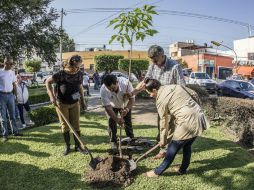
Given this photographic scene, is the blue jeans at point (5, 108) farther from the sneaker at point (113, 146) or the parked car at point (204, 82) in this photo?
the parked car at point (204, 82)

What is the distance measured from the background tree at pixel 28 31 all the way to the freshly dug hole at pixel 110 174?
39.4ft

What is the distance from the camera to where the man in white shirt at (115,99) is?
18.0 ft

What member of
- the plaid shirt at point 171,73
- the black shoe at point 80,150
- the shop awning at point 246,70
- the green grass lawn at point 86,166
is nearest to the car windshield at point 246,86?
the green grass lawn at point 86,166

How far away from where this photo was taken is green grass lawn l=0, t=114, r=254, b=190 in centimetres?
502

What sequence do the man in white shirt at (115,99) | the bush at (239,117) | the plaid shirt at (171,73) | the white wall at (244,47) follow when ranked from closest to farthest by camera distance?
1. the man in white shirt at (115,99)
2. the plaid shirt at (171,73)
3. the bush at (239,117)
4. the white wall at (244,47)

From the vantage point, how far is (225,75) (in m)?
42.8

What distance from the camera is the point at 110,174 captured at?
5.06m

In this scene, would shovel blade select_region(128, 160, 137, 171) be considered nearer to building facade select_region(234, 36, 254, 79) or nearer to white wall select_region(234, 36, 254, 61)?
building facade select_region(234, 36, 254, 79)

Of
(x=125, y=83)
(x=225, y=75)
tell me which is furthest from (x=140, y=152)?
(x=225, y=75)

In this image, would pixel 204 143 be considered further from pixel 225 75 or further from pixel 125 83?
pixel 225 75

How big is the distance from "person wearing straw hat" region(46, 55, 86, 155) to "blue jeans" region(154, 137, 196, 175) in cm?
207

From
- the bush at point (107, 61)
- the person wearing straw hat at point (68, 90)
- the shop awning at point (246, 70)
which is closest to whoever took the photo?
the person wearing straw hat at point (68, 90)

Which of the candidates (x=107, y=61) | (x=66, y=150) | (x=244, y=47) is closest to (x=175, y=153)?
(x=66, y=150)

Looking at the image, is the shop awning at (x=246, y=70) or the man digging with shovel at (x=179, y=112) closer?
the man digging with shovel at (x=179, y=112)
